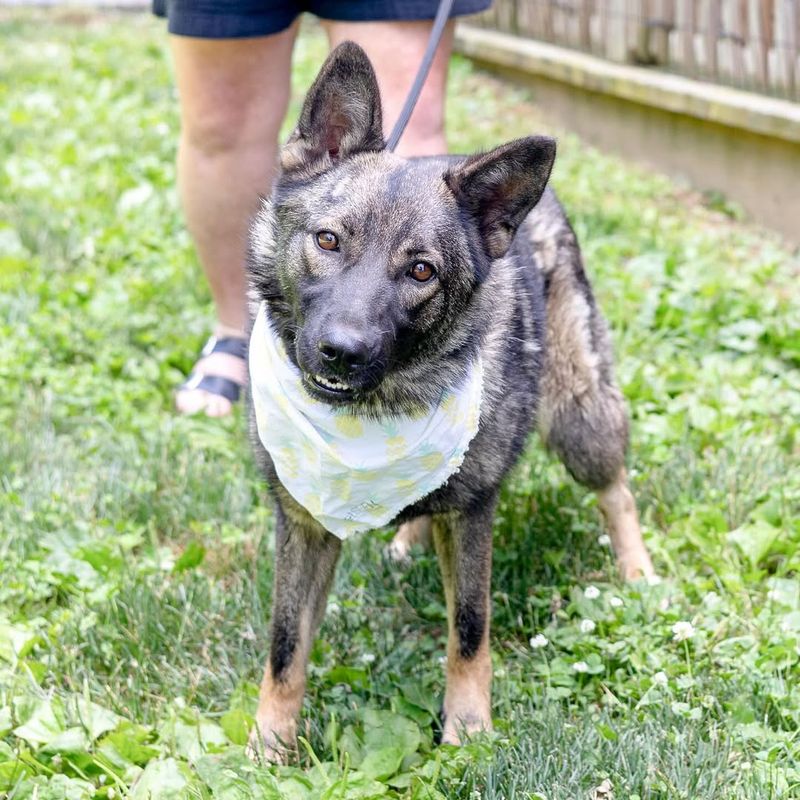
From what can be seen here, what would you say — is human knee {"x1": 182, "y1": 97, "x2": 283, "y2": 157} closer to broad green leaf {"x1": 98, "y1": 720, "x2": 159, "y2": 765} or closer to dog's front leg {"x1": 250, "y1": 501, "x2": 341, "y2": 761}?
dog's front leg {"x1": 250, "y1": 501, "x2": 341, "y2": 761}

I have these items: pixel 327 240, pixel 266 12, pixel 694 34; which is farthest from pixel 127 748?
pixel 694 34

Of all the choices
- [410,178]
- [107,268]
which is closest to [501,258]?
[410,178]

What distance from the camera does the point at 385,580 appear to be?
131 inches

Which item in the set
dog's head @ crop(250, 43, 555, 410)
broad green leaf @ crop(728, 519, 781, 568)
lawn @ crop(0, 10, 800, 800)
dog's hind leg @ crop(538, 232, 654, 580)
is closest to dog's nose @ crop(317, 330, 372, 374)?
dog's head @ crop(250, 43, 555, 410)

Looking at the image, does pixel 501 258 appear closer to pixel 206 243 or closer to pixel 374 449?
pixel 374 449

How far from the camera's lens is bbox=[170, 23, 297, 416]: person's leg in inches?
147

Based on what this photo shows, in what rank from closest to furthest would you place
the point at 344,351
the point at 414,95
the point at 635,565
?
the point at 344,351 < the point at 414,95 < the point at 635,565

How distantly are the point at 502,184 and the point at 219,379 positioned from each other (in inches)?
77.3

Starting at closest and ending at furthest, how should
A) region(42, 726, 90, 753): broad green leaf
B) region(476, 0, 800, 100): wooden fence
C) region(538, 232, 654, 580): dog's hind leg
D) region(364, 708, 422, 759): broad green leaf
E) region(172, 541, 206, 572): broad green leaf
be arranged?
region(42, 726, 90, 753): broad green leaf, region(364, 708, 422, 759): broad green leaf, region(172, 541, 206, 572): broad green leaf, region(538, 232, 654, 580): dog's hind leg, region(476, 0, 800, 100): wooden fence

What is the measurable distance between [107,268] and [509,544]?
109 inches

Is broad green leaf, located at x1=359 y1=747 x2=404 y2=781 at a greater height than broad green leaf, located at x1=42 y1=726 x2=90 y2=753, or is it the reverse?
broad green leaf, located at x1=42 y1=726 x2=90 y2=753

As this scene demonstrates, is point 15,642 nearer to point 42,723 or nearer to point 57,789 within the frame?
point 42,723

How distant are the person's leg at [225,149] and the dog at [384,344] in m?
0.97

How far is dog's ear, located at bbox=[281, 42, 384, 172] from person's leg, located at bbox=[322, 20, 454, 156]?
33.6 inches
